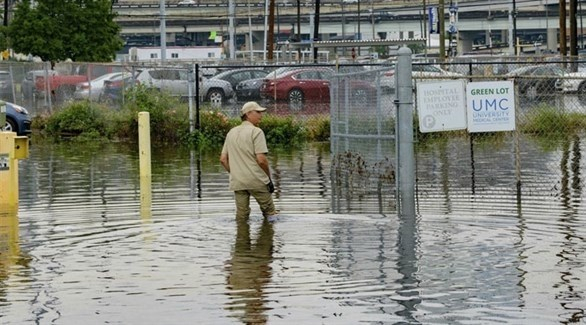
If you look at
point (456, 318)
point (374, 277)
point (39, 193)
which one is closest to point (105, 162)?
point (39, 193)

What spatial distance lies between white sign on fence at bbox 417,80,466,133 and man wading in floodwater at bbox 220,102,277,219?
3847mm

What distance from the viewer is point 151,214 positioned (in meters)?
17.3

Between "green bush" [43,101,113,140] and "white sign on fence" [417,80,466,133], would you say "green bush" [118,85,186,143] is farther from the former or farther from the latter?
"white sign on fence" [417,80,466,133]

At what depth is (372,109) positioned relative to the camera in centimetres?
2064

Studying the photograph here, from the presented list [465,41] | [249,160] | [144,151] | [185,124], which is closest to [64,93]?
[185,124]

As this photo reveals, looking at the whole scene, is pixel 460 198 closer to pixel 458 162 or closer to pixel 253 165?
pixel 253 165

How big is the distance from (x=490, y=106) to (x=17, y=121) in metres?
16.1

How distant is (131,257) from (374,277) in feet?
8.95

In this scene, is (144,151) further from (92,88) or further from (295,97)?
(295,97)

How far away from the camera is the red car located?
35938 millimetres

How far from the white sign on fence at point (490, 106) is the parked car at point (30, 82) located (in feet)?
66.2

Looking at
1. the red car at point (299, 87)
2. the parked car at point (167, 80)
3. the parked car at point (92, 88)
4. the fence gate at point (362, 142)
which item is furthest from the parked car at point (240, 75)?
the fence gate at point (362, 142)

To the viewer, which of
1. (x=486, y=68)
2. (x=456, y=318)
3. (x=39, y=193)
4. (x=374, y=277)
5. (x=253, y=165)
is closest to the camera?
(x=456, y=318)

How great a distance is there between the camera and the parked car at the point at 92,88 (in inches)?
1396
